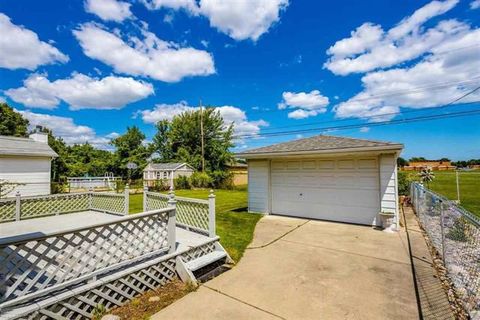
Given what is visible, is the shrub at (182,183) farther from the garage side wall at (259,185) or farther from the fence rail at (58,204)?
the garage side wall at (259,185)

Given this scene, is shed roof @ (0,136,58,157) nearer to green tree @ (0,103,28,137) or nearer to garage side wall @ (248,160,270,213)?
garage side wall @ (248,160,270,213)

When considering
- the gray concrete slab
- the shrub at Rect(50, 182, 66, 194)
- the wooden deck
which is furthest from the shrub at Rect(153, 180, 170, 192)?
the gray concrete slab

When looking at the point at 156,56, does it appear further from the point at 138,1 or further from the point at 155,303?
the point at 155,303

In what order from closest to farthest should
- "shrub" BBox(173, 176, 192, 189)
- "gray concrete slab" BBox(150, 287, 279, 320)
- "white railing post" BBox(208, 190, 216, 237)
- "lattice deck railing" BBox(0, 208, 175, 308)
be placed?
"lattice deck railing" BBox(0, 208, 175, 308) < "gray concrete slab" BBox(150, 287, 279, 320) < "white railing post" BBox(208, 190, 216, 237) < "shrub" BBox(173, 176, 192, 189)

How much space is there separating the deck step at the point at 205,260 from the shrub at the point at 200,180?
1737cm

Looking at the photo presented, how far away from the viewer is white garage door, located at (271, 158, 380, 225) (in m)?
7.29

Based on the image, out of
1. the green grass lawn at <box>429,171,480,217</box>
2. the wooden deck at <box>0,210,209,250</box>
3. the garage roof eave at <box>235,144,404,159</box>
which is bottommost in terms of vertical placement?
the green grass lawn at <box>429,171,480,217</box>

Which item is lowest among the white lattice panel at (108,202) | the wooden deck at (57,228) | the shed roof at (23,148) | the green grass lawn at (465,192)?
the green grass lawn at (465,192)

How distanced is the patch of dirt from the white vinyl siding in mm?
12784

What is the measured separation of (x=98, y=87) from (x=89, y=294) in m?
21.9

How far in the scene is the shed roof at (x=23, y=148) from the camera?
12.3 m

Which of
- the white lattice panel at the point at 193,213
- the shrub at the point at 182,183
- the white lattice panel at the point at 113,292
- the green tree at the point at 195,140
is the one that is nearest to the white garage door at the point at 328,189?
the white lattice panel at the point at 193,213

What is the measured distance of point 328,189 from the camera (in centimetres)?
794

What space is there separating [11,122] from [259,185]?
3076 cm
